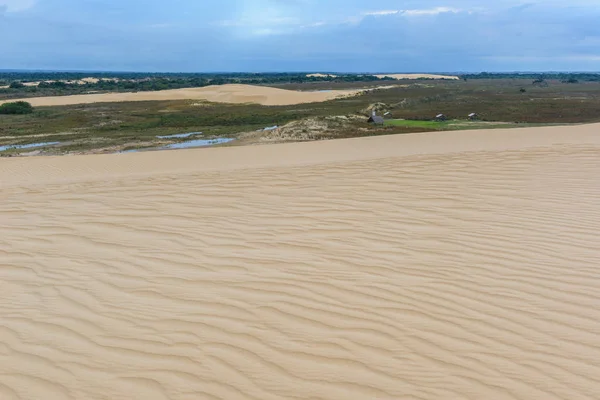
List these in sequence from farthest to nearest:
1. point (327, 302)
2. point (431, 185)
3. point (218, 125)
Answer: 1. point (218, 125)
2. point (431, 185)
3. point (327, 302)

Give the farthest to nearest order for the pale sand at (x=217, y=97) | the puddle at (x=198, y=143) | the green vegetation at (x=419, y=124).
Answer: the pale sand at (x=217, y=97) < the green vegetation at (x=419, y=124) < the puddle at (x=198, y=143)

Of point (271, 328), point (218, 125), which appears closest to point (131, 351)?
point (271, 328)

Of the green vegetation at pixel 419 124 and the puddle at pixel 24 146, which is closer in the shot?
the puddle at pixel 24 146

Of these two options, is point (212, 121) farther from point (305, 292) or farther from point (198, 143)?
point (305, 292)

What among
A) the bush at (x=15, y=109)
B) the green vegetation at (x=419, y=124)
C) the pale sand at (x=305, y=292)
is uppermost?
the bush at (x=15, y=109)

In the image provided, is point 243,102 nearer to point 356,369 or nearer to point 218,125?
point 218,125

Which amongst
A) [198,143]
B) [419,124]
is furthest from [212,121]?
[419,124]

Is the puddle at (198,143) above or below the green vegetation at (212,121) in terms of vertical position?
below

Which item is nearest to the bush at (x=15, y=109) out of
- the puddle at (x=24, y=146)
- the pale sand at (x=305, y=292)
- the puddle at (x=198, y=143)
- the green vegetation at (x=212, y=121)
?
the green vegetation at (x=212, y=121)

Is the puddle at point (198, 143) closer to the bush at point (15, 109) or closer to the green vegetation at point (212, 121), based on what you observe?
the green vegetation at point (212, 121)
